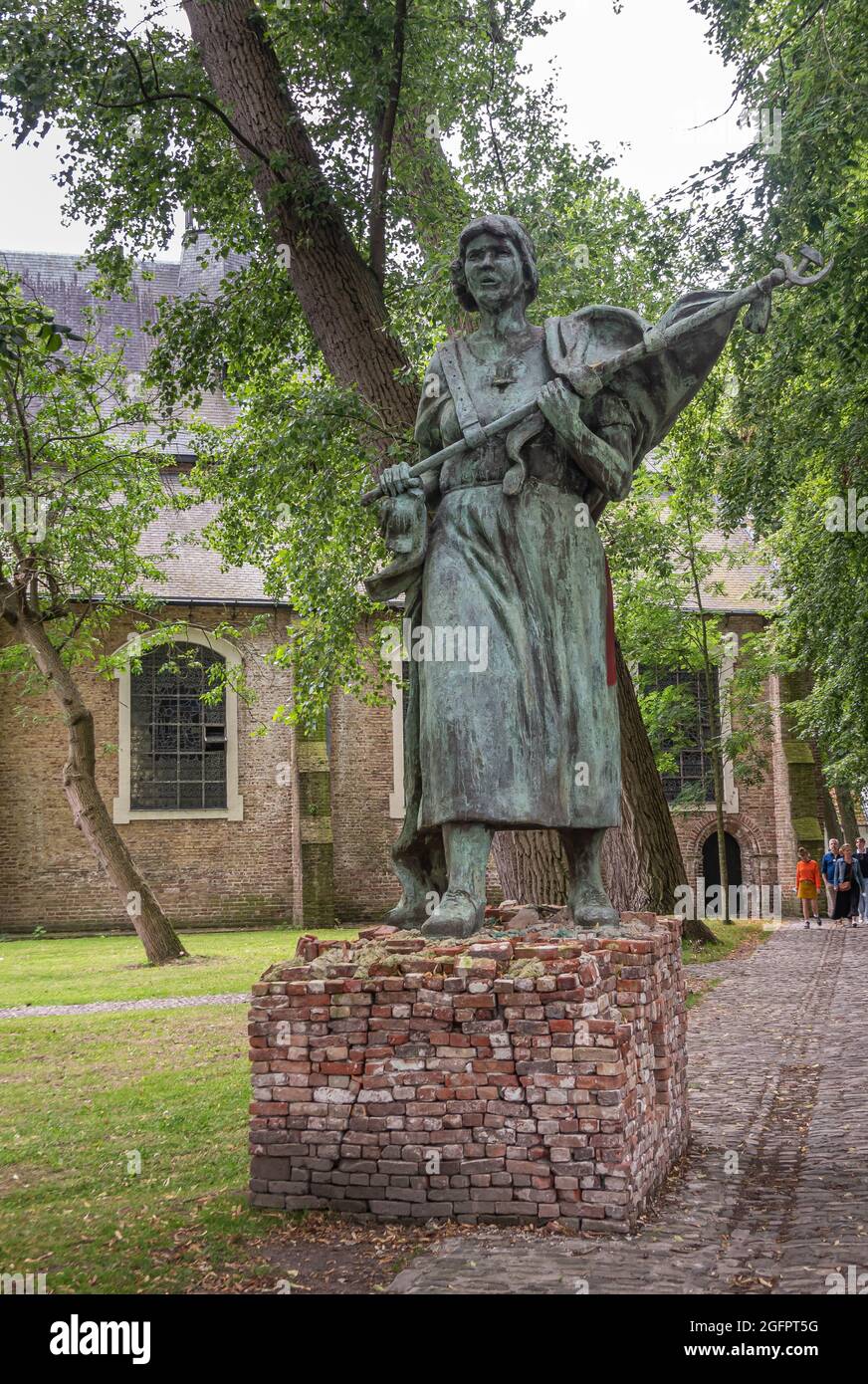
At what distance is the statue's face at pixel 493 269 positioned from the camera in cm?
495

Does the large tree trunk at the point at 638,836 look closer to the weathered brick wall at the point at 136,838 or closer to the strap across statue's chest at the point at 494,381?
the strap across statue's chest at the point at 494,381

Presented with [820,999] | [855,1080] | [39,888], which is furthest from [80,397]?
[855,1080]

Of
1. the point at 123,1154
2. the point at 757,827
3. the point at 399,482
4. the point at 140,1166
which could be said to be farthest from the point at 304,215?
the point at 757,827

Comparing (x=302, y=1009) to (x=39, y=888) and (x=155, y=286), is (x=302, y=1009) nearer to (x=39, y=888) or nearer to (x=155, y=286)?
(x=39, y=888)

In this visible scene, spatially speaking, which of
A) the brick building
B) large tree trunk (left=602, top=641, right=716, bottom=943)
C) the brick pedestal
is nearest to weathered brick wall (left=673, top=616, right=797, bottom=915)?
the brick building

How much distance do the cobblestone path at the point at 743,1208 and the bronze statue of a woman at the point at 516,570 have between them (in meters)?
1.11

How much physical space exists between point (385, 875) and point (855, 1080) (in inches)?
750

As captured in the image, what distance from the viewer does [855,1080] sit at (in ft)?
24.9

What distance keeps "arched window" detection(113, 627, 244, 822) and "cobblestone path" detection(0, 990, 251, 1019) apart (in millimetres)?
12609

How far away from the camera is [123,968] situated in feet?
57.3

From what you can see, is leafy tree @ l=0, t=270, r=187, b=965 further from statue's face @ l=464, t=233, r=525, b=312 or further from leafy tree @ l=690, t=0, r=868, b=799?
statue's face @ l=464, t=233, r=525, b=312

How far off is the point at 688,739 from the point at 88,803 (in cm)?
992

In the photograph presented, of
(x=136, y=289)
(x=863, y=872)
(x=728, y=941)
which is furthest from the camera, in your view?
(x=136, y=289)

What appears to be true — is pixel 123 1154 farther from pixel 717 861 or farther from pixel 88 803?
pixel 717 861
